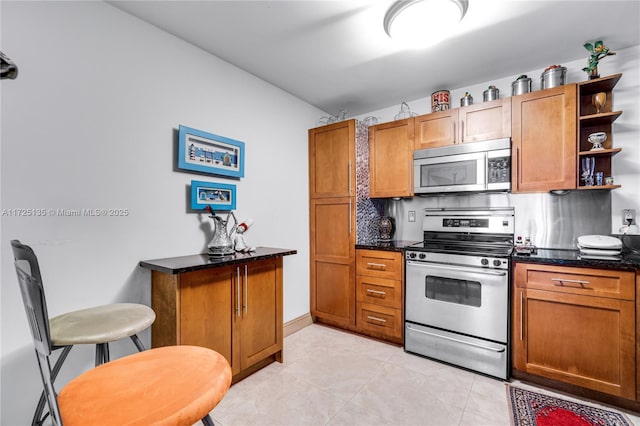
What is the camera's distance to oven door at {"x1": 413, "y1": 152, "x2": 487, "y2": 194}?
2.51 metres

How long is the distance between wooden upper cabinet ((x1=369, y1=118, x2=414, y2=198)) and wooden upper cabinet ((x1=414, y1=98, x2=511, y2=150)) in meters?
0.12

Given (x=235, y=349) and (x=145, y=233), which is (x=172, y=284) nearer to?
(x=145, y=233)

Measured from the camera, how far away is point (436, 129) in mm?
2762

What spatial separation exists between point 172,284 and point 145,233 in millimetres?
450

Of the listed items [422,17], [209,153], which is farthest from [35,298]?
[422,17]

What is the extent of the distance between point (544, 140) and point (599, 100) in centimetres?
44

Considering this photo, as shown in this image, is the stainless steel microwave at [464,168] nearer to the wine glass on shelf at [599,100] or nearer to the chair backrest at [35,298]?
the wine glass on shelf at [599,100]

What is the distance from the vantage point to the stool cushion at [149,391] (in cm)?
75

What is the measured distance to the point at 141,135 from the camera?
1888mm

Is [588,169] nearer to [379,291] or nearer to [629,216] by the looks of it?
[629,216]

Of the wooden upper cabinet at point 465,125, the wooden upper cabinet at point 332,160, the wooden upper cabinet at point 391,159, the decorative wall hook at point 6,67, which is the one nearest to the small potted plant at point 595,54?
the wooden upper cabinet at point 465,125

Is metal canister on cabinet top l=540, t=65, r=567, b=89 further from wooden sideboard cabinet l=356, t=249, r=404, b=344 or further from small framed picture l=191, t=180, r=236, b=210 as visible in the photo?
small framed picture l=191, t=180, r=236, b=210

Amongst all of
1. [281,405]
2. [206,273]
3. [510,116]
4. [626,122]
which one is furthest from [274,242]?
[626,122]

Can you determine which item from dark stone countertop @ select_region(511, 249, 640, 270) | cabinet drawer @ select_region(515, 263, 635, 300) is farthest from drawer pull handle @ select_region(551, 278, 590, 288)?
dark stone countertop @ select_region(511, 249, 640, 270)
